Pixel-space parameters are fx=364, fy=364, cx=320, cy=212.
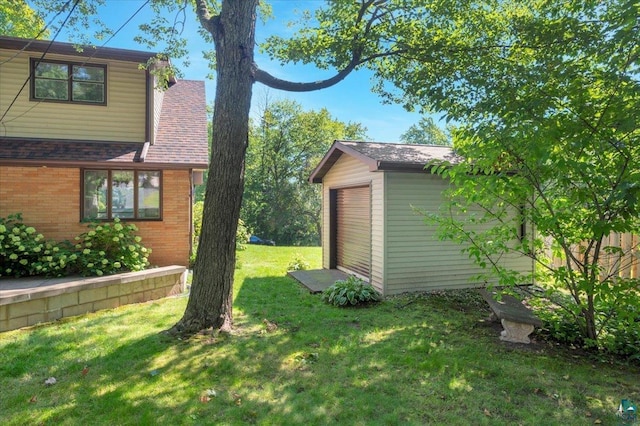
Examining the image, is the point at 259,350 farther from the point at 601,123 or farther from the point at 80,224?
the point at 80,224

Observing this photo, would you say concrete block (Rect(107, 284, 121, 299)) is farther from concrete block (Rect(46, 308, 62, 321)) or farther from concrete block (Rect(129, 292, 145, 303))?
concrete block (Rect(46, 308, 62, 321))

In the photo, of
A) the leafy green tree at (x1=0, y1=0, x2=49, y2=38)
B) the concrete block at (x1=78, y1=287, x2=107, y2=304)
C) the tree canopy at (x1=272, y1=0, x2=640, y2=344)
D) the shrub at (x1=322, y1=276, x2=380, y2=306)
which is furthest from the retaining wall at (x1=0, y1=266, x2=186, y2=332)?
the leafy green tree at (x1=0, y1=0, x2=49, y2=38)

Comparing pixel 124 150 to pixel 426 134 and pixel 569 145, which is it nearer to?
pixel 569 145

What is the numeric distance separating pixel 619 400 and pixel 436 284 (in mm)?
4368

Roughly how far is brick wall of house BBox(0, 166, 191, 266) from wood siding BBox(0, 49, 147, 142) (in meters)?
1.16

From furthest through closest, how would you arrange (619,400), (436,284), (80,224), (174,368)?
(80,224), (436,284), (174,368), (619,400)

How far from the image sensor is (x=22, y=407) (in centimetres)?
304

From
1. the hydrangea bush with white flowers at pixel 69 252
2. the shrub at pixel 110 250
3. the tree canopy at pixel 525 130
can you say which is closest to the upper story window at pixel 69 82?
the hydrangea bush with white flowers at pixel 69 252

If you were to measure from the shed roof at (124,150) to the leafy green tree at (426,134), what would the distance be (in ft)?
117

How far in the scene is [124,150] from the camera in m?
8.95

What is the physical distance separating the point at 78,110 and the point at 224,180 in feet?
22.0

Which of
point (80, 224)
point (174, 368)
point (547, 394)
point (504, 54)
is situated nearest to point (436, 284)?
point (547, 394)

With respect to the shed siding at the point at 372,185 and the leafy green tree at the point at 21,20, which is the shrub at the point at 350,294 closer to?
the shed siding at the point at 372,185

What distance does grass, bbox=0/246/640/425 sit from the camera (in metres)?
3.01
